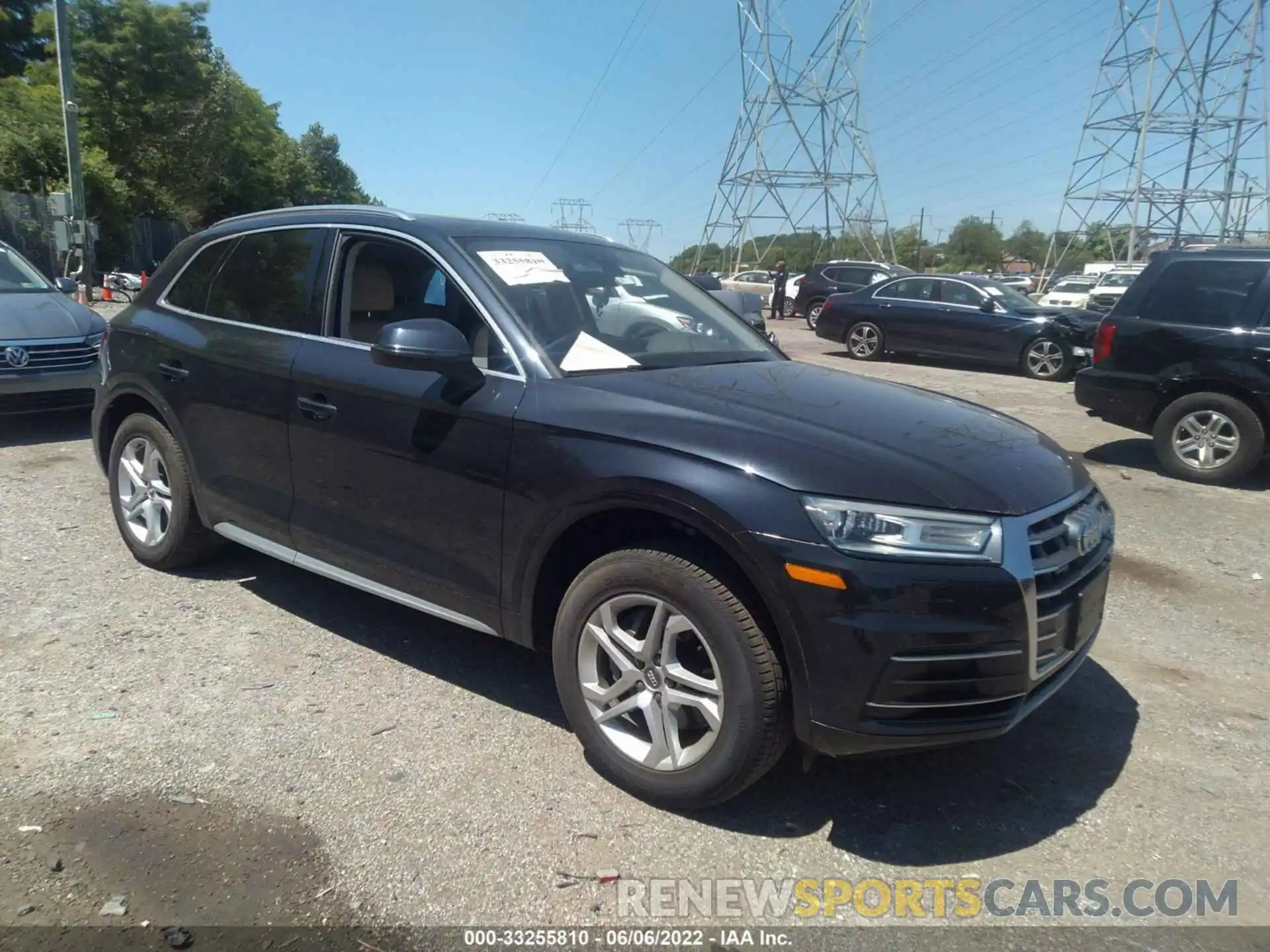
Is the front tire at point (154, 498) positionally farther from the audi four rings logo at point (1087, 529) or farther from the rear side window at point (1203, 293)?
the rear side window at point (1203, 293)

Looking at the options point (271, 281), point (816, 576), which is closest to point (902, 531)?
point (816, 576)

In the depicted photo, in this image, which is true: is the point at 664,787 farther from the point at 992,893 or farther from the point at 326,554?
the point at 326,554

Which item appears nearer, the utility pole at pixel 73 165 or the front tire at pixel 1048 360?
the front tire at pixel 1048 360

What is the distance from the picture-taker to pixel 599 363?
3.40 metres

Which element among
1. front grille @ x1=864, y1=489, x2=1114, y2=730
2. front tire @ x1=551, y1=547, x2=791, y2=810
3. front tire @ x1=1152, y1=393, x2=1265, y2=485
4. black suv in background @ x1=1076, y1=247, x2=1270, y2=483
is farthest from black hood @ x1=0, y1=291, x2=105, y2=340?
front tire @ x1=1152, y1=393, x2=1265, y2=485

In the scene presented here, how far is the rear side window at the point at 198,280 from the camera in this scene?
179 inches

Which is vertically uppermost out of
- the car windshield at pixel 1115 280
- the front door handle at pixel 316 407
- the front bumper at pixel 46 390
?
the car windshield at pixel 1115 280

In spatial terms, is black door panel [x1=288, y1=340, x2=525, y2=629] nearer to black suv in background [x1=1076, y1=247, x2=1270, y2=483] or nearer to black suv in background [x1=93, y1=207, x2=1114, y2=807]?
black suv in background [x1=93, y1=207, x2=1114, y2=807]

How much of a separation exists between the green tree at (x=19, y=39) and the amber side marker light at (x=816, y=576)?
4767cm

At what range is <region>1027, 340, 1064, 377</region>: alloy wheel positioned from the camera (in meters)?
14.2

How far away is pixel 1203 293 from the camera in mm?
7457

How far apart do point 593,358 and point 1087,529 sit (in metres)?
1.73

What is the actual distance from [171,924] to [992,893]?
2.17 meters

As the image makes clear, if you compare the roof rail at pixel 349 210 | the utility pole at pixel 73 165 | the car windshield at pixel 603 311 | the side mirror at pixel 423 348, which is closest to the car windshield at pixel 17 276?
the roof rail at pixel 349 210
